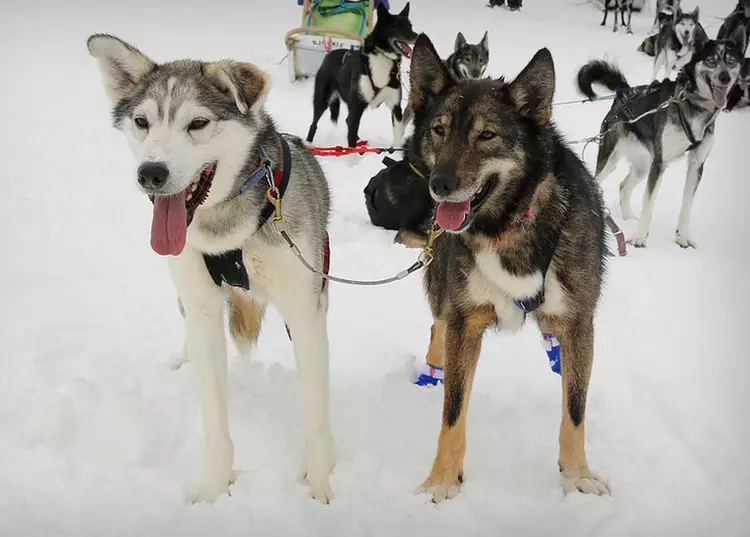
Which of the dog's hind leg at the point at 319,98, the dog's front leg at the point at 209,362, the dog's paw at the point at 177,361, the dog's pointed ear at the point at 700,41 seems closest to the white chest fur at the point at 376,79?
the dog's hind leg at the point at 319,98

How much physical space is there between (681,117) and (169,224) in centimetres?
367

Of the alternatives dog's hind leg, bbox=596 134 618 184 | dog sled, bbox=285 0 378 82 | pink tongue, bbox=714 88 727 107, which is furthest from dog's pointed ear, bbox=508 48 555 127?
dog sled, bbox=285 0 378 82

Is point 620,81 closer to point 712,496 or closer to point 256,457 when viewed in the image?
point 712,496

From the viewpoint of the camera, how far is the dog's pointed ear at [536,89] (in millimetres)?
1489

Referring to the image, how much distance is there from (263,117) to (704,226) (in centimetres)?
375

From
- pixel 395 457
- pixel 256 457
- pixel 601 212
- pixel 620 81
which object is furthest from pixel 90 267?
pixel 620 81

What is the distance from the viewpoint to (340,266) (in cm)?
333

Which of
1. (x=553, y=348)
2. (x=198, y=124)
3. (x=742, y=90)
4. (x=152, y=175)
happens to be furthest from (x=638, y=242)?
(x=152, y=175)

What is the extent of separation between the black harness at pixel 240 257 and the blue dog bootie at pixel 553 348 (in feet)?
3.25

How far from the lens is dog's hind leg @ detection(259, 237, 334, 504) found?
62.5 inches

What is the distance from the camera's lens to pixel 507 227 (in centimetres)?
159

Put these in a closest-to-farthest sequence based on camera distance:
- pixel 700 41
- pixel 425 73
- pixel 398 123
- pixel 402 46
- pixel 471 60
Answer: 1. pixel 425 73
2. pixel 700 41
3. pixel 402 46
4. pixel 471 60
5. pixel 398 123

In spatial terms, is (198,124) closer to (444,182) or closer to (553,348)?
(444,182)

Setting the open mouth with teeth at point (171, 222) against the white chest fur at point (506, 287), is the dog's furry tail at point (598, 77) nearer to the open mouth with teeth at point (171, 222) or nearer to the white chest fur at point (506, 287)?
the white chest fur at point (506, 287)
